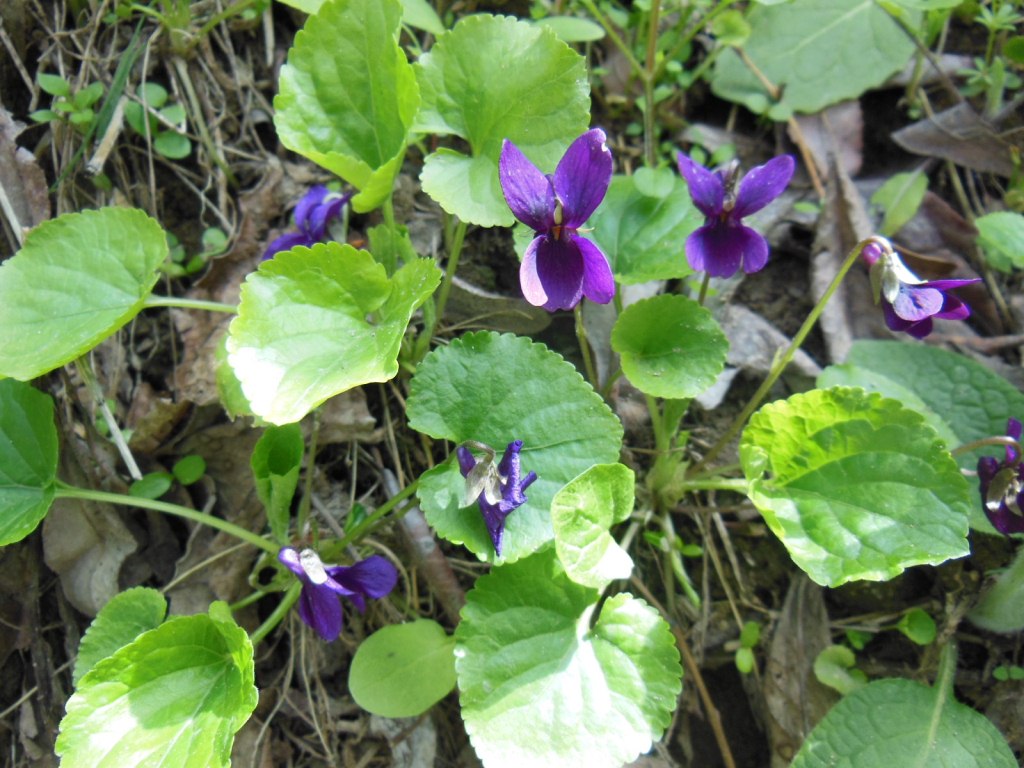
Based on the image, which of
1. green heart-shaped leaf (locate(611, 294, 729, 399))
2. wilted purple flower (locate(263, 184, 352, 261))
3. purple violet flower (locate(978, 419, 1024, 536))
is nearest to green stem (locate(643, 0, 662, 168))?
green heart-shaped leaf (locate(611, 294, 729, 399))

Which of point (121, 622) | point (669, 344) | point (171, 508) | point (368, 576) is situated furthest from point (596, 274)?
point (121, 622)

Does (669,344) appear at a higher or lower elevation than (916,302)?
lower

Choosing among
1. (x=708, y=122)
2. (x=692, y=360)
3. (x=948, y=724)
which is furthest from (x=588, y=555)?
(x=708, y=122)

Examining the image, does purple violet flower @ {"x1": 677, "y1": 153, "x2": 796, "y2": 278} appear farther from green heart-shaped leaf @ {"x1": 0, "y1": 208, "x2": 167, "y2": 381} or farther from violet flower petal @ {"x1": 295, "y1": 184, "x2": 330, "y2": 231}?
green heart-shaped leaf @ {"x1": 0, "y1": 208, "x2": 167, "y2": 381}

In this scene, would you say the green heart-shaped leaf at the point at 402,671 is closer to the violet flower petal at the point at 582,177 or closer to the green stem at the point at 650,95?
the violet flower petal at the point at 582,177

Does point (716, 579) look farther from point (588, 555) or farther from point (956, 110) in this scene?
point (956, 110)

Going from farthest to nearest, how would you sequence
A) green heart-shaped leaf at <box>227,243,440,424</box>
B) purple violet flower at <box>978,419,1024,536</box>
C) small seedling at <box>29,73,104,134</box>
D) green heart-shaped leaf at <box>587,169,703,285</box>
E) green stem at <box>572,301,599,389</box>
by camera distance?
small seedling at <box>29,73,104,134</box> → green heart-shaped leaf at <box>587,169,703,285</box> → green stem at <box>572,301,599,389</box> → purple violet flower at <box>978,419,1024,536</box> → green heart-shaped leaf at <box>227,243,440,424</box>

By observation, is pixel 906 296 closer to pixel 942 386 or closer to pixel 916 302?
pixel 916 302
